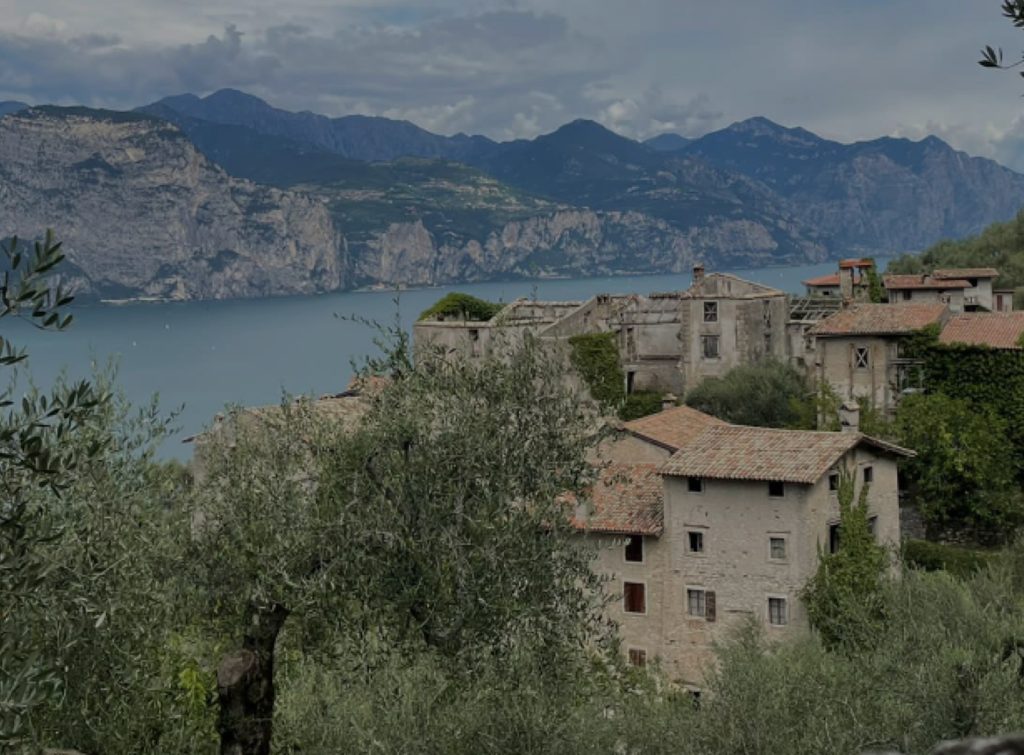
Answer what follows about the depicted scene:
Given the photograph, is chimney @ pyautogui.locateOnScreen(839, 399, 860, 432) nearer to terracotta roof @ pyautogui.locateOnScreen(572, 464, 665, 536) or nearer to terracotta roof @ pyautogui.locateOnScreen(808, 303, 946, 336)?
terracotta roof @ pyautogui.locateOnScreen(808, 303, 946, 336)

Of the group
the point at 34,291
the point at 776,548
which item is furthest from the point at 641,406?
the point at 34,291

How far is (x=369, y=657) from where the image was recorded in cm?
1667

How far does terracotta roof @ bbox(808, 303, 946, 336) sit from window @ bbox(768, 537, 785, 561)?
16.7 m

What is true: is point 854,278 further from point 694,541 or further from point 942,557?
point 694,541

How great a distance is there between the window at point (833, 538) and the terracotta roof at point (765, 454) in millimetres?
2010

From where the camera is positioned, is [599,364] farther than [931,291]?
No

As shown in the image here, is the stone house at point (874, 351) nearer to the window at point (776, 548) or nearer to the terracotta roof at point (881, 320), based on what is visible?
the terracotta roof at point (881, 320)

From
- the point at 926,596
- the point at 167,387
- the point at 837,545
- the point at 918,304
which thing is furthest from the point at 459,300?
the point at 167,387

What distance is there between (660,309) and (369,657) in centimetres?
4733

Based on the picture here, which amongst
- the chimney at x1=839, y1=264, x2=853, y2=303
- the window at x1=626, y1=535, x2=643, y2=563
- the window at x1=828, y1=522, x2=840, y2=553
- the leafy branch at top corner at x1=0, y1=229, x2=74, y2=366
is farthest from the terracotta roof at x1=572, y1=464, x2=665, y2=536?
the chimney at x1=839, y1=264, x2=853, y2=303

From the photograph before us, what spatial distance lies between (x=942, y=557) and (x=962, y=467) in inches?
168

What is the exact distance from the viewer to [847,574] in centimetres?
3588

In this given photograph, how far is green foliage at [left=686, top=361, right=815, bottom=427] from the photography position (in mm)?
54344

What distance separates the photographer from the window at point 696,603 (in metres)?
37.5
